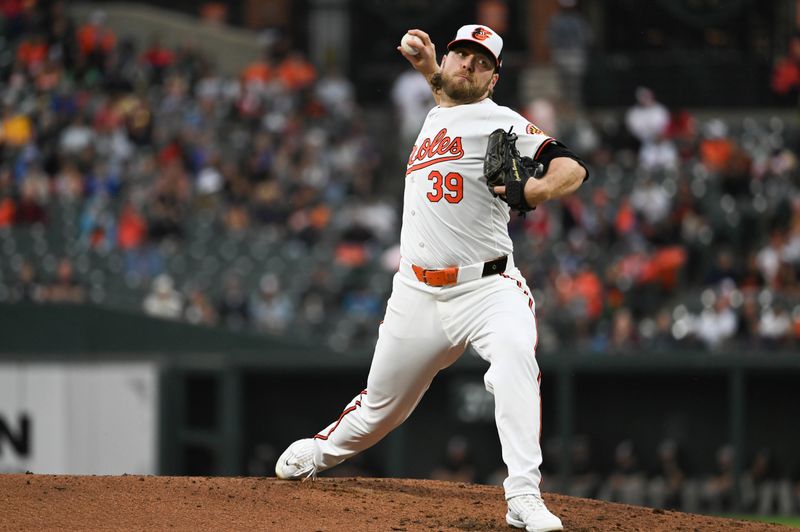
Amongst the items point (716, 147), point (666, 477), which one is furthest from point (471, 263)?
point (716, 147)

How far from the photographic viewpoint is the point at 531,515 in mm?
5391

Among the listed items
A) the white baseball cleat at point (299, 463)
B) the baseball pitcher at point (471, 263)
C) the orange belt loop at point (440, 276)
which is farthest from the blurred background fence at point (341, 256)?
the orange belt loop at point (440, 276)

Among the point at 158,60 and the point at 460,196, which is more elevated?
the point at 158,60

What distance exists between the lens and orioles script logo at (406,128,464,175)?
18.7 ft

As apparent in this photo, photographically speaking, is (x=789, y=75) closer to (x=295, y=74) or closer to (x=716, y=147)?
(x=716, y=147)

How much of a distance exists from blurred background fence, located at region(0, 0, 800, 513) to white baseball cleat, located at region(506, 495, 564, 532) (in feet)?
22.2

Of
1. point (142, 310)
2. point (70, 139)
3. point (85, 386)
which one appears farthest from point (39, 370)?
point (70, 139)

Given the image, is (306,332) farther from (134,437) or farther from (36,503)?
(36,503)

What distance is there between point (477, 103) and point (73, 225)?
9.88 m

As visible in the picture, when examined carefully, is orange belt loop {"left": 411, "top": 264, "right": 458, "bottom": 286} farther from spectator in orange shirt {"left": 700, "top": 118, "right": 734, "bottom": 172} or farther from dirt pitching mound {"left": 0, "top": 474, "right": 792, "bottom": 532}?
spectator in orange shirt {"left": 700, "top": 118, "right": 734, "bottom": 172}

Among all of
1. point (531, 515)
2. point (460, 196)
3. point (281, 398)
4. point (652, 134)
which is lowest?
point (281, 398)

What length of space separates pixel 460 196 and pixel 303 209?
9.91m

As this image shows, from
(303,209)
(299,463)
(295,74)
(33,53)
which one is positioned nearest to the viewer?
(299,463)

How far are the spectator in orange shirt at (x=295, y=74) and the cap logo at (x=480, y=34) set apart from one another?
41.7 ft
